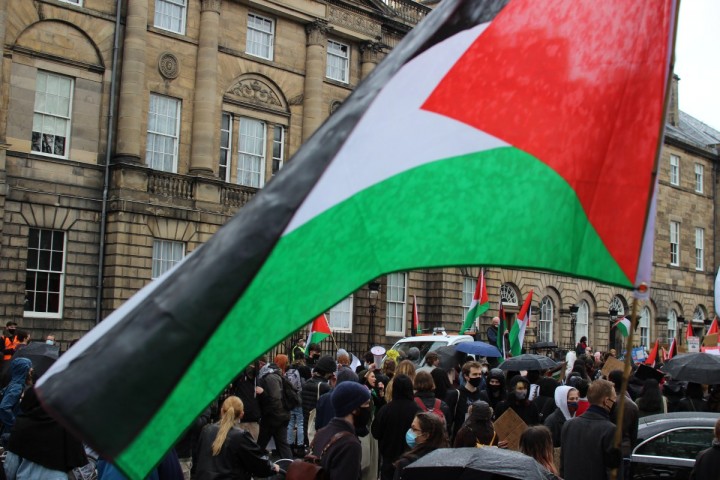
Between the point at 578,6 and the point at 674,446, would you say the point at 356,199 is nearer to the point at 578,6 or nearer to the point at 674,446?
the point at 578,6

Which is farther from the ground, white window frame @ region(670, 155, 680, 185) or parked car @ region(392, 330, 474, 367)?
white window frame @ region(670, 155, 680, 185)

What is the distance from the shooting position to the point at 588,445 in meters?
7.31

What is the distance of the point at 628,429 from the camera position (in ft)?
27.8

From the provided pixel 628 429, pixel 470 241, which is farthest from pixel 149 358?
pixel 628 429

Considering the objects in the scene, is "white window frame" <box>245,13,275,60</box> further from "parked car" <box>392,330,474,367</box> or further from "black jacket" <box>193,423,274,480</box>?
"black jacket" <box>193,423,274,480</box>

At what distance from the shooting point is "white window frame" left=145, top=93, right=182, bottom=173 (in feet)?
90.3

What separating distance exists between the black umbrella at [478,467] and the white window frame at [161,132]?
2411cm

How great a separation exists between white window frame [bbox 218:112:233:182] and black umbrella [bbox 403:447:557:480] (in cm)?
2568

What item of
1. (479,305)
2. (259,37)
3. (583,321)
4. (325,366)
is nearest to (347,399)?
(325,366)

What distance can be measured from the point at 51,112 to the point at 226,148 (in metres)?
6.16

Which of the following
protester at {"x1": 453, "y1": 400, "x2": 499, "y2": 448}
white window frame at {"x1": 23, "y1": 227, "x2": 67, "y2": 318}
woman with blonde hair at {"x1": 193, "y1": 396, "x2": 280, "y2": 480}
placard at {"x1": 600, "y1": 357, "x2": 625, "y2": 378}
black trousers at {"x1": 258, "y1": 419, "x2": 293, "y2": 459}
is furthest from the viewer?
white window frame at {"x1": 23, "y1": 227, "x2": 67, "y2": 318}

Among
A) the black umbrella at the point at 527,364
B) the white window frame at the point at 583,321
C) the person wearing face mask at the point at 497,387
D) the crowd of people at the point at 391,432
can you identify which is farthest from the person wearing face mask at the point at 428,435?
the white window frame at the point at 583,321

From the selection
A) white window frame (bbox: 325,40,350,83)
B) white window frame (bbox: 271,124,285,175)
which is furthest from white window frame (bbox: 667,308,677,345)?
white window frame (bbox: 271,124,285,175)

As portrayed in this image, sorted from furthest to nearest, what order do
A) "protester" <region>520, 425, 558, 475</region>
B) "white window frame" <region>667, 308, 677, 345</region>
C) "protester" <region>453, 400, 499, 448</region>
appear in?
1. "white window frame" <region>667, 308, 677, 345</region>
2. "protester" <region>453, 400, 499, 448</region>
3. "protester" <region>520, 425, 558, 475</region>
